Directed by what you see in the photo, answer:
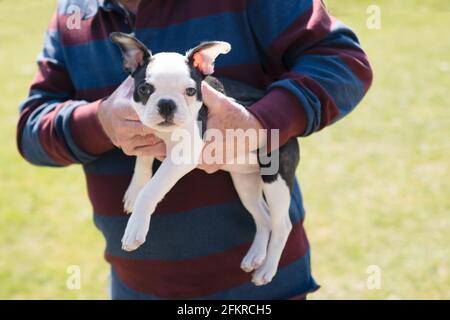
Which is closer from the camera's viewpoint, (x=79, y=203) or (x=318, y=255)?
(x=318, y=255)

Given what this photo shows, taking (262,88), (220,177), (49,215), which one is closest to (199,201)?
(220,177)

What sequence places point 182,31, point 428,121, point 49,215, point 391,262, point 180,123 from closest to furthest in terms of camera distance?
point 180,123
point 182,31
point 391,262
point 49,215
point 428,121

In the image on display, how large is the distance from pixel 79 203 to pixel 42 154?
8.44 feet

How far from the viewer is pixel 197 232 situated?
1526mm

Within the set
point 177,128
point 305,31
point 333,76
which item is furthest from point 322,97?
point 177,128

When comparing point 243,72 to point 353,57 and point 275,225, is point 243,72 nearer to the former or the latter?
point 353,57

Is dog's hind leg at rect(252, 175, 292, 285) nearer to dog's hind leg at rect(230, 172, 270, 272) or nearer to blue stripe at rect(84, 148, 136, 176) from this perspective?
dog's hind leg at rect(230, 172, 270, 272)

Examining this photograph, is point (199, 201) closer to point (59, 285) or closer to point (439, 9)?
point (59, 285)

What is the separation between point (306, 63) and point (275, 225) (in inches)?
14.3

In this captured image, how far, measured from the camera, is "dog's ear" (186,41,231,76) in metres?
1.24

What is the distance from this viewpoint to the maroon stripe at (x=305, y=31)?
145 centimetres

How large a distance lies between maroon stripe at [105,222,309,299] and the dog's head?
441 millimetres

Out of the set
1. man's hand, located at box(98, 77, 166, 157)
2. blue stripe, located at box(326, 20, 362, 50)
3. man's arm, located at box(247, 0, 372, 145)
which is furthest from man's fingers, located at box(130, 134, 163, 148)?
blue stripe, located at box(326, 20, 362, 50)

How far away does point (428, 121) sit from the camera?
5.03m
